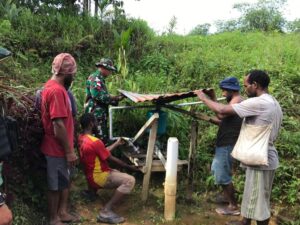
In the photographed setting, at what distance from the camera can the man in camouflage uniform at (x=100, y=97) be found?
211 inches

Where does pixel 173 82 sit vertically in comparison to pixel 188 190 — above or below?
above

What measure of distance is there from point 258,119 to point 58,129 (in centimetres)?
202

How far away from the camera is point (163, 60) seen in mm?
9398

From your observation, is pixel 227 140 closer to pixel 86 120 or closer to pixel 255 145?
pixel 255 145

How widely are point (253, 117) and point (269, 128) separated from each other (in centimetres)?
20

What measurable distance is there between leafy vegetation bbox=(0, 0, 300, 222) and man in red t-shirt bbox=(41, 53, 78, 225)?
2.07 meters

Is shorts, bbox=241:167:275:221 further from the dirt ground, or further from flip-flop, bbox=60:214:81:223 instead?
flip-flop, bbox=60:214:81:223

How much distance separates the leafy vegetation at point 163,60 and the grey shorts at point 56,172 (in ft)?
6.99

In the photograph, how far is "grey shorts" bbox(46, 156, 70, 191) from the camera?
13.2 ft

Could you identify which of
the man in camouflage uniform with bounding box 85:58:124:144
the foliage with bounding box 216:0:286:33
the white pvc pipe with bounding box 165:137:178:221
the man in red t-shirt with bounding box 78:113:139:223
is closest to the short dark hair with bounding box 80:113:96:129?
the man in red t-shirt with bounding box 78:113:139:223

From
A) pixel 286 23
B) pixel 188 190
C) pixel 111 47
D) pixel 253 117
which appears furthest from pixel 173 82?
pixel 286 23

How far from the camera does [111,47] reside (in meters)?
9.64

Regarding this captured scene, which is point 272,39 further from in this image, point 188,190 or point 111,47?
point 188,190

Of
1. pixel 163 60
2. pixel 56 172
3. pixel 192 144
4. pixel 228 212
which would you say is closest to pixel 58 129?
pixel 56 172
